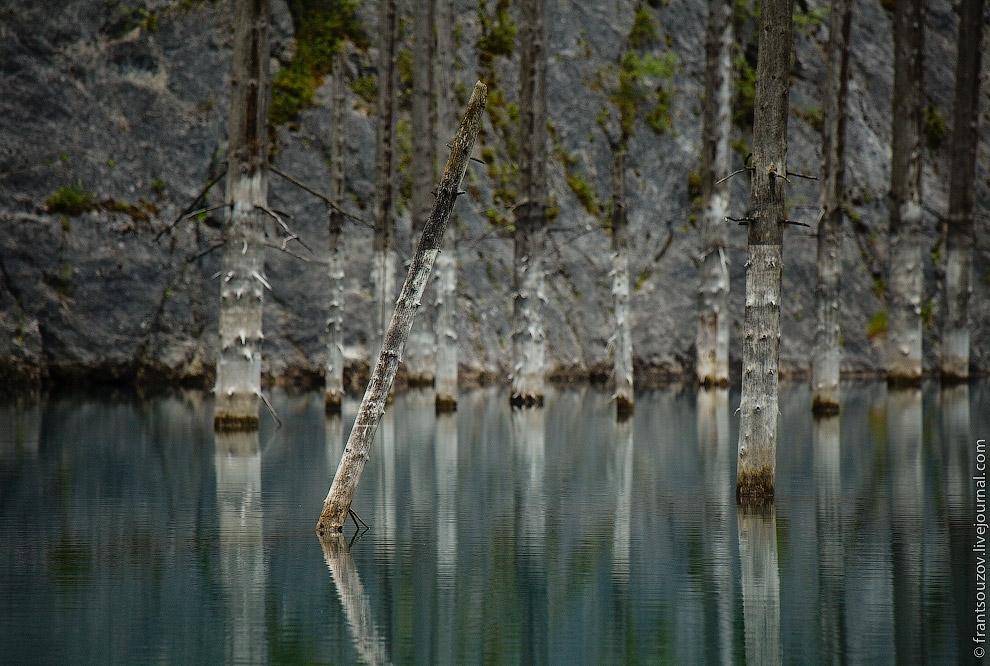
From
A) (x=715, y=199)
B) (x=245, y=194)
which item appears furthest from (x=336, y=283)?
(x=715, y=199)

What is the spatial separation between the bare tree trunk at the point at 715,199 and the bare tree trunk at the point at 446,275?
8709 mm

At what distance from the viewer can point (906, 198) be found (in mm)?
35750

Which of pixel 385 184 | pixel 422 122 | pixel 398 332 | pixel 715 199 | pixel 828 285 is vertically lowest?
pixel 398 332

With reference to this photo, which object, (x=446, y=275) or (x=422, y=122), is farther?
(x=422, y=122)

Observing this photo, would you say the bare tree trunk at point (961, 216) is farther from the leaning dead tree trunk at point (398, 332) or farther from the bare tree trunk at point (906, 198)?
the leaning dead tree trunk at point (398, 332)

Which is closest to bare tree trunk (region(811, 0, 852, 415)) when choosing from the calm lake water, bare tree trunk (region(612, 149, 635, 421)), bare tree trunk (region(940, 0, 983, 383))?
bare tree trunk (region(612, 149, 635, 421))

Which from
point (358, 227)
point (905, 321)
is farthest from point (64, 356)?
point (905, 321)

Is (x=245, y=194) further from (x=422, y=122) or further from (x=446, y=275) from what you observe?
(x=422, y=122)

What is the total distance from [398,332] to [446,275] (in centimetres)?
1853

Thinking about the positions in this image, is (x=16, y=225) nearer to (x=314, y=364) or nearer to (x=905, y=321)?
(x=314, y=364)

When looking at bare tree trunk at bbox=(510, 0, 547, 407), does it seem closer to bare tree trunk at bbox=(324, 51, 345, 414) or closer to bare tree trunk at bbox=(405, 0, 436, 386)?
bare tree trunk at bbox=(405, 0, 436, 386)

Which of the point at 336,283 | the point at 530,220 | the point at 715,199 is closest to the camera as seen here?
the point at 336,283

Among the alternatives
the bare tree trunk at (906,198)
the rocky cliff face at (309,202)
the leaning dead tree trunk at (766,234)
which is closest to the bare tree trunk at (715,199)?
the bare tree trunk at (906,198)

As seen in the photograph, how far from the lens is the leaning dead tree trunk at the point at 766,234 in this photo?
13.6 meters
